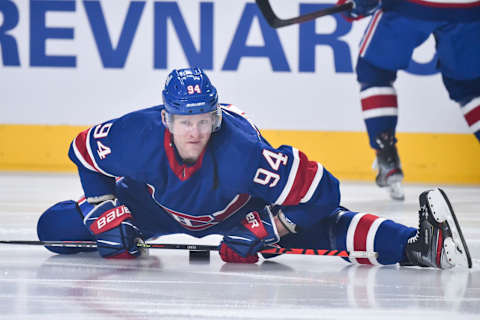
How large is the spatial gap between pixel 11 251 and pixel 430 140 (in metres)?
2.95

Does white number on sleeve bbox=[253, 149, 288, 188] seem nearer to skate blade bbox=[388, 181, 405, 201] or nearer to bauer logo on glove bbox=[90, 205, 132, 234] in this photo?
bauer logo on glove bbox=[90, 205, 132, 234]

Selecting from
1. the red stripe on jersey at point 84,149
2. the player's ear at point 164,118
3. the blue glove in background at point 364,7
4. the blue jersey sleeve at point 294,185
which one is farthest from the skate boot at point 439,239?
the blue glove in background at point 364,7

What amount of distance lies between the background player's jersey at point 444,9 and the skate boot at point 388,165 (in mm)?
621

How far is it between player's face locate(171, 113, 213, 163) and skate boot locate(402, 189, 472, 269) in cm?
63

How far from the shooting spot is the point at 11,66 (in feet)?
16.6

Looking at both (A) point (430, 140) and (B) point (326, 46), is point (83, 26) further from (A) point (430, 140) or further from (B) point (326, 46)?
(A) point (430, 140)

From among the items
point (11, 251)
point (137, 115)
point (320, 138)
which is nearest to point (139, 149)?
point (137, 115)

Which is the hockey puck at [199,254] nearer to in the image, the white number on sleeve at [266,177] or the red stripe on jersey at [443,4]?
the white number on sleeve at [266,177]

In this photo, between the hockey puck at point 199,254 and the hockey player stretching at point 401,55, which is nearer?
the hockey puck at point 199,254

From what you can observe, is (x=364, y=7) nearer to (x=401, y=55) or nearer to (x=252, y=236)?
(x=401, y=55)

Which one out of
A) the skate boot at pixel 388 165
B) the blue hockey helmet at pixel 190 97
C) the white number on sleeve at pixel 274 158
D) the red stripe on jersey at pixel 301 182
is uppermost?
the blue hockey helmet at pixel 190 97

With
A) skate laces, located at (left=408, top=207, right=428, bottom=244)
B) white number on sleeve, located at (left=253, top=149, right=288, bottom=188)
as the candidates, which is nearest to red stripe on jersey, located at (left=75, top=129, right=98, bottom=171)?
white number on sleeve, located at (left=253, top=149, right=288, bottom=188)

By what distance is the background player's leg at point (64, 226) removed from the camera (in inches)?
101

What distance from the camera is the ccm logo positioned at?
95.8 inches
